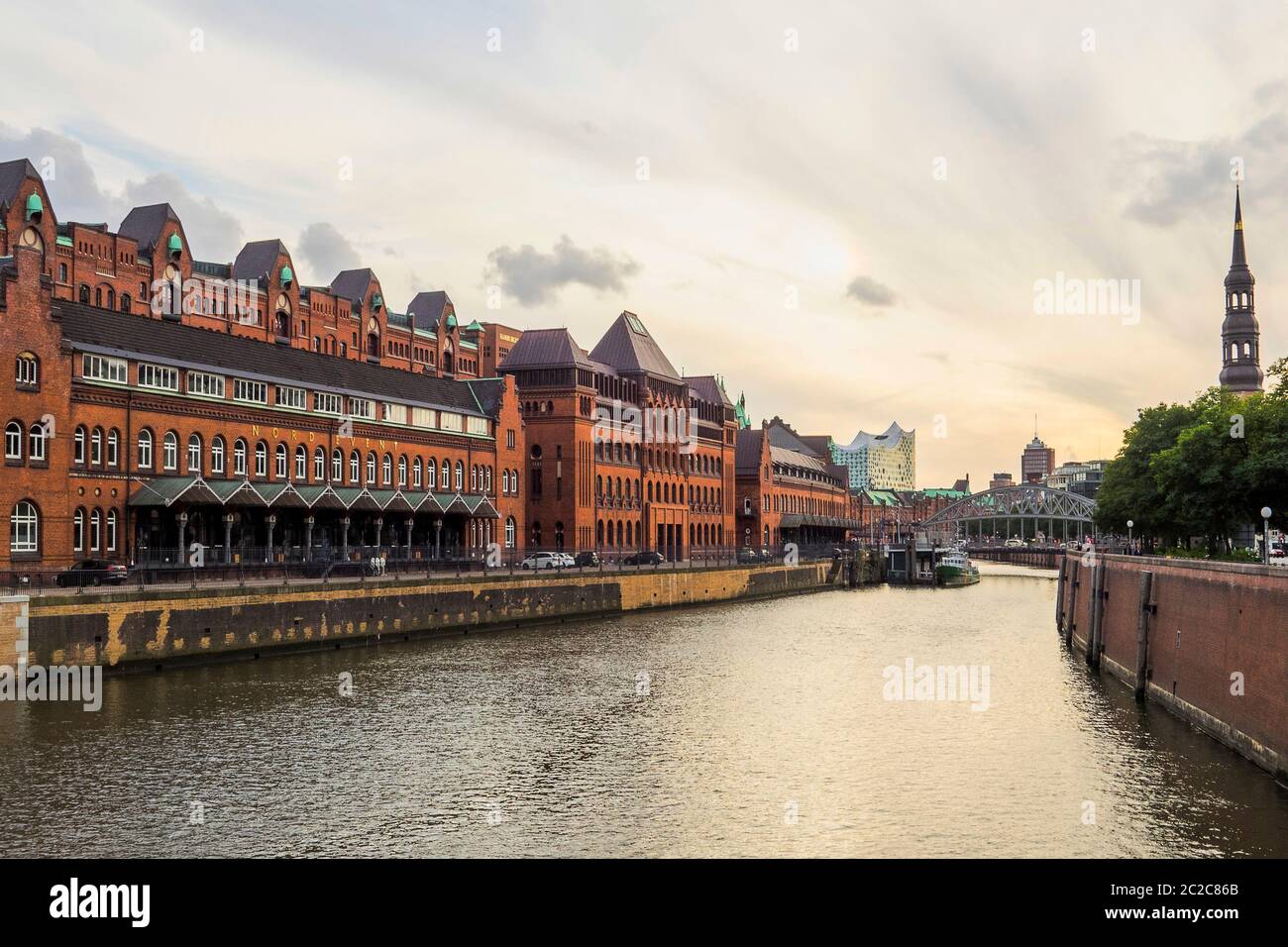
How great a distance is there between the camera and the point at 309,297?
362 feet

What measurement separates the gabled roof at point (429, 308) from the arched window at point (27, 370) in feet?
270

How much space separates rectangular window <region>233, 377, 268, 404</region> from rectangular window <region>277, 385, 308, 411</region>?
1367mm

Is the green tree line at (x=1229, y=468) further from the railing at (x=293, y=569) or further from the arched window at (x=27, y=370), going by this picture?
the arched window at (x=27, y=370)

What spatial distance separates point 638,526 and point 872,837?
306 feet

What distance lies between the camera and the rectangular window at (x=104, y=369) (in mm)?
54094

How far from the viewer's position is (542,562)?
81.8m

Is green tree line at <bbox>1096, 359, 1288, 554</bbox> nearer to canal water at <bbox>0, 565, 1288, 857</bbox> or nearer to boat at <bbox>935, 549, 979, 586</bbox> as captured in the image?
canal water at <bbox>0, 565, 1288, 857</bbox>

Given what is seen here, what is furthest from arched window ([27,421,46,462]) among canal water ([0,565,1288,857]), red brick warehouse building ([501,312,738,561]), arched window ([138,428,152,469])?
red brick warehouse building ([501,312,738,561])

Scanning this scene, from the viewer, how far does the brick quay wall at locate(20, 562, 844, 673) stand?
39.7m

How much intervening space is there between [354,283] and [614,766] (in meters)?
99.7

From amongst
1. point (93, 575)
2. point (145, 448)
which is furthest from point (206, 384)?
point (93, 575)

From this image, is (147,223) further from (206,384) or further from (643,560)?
(643,560)

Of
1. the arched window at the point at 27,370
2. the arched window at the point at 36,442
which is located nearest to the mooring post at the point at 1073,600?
the arched window at the point at 36,442
